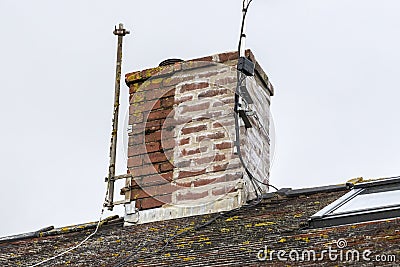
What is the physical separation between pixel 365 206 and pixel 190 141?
7.06 feet

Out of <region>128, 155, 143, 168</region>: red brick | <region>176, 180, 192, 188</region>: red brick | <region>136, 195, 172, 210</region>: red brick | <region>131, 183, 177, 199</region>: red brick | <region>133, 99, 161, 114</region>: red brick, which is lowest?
<region>136, 195, 172, 210</region>: red brick

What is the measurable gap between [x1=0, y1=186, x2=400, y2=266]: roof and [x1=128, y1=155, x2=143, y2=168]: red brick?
455 millimetres

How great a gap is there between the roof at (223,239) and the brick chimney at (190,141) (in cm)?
23

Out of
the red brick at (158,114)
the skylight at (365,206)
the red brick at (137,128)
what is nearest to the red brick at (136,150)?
the red brick at (137,128)

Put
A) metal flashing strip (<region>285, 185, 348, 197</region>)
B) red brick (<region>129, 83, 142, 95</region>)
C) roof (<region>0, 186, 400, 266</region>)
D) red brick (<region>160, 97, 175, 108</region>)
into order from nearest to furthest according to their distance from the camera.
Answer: roof (<region>0, 186, 400, 266</region>)
metal flashing strip (<region>285, 185, 348, 197</region>)
red brick (<region>160, 97, 175, 108</region>)
red brick (<region>129, 83, 142, 95</region>)

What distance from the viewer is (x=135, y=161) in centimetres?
741

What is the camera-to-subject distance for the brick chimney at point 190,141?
7059 millimetres

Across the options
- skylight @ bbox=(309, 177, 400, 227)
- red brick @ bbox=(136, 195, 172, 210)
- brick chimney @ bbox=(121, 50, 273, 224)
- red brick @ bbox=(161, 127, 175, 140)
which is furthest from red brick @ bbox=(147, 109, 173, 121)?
skylight @ bbox=(309, 177, 400, 227)

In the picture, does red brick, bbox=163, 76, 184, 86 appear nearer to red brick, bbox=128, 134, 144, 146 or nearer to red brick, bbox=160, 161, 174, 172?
red brick, bbox=128, 134, 144, 146

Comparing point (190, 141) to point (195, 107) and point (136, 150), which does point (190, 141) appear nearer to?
point (195, 107)

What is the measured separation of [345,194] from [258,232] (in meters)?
0.92

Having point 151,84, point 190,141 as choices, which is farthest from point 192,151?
point 151,84

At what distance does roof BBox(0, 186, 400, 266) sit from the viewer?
4949 mm

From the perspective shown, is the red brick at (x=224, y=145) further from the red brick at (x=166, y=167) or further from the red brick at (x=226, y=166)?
the red brick at (x=166, y=167)
